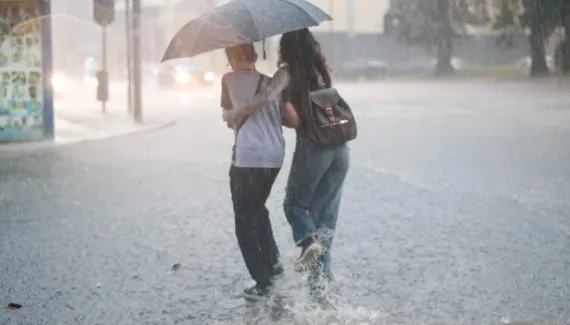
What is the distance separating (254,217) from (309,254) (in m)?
0.40

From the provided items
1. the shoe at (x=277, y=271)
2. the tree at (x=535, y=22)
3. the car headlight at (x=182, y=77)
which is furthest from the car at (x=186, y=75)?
the shoe at (x=277, y=271)

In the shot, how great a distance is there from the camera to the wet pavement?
16.5 feet

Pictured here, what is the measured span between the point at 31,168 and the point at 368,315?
26.5 feet

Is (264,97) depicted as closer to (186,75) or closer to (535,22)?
(186,75)

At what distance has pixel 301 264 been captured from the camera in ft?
16.2

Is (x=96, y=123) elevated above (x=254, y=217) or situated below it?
below

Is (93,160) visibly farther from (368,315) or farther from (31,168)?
(368,315)

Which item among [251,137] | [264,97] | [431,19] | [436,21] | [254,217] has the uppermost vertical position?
[431,19]

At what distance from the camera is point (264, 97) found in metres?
4.62

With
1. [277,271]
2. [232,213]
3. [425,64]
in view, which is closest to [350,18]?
[425,64]

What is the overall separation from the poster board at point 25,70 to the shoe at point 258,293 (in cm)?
1120

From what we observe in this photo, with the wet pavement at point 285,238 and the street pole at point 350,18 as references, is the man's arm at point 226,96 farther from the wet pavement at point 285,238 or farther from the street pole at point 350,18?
the street pole at point 350,18

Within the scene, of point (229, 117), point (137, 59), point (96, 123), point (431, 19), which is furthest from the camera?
point (431, 19)

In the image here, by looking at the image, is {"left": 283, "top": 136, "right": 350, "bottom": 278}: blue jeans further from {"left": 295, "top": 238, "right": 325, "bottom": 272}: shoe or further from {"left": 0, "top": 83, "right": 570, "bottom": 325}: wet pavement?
{"left": 0, "top": 83, "right": 570, "bottom": 325}: wet pavement
